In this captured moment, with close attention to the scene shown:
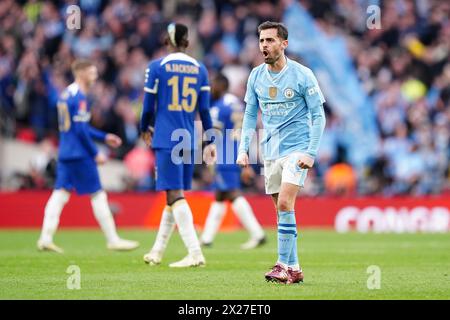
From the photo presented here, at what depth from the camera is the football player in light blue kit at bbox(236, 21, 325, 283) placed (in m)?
10.2

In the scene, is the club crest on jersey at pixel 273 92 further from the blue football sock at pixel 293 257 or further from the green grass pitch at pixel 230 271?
Result: the green grass pitch at pixel 230 271

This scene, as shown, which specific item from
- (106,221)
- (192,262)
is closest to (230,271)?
(192,262)

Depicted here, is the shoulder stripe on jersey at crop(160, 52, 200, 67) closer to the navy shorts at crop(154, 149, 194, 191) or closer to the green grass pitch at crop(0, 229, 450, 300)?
the navy shorts at crop(154, 149, 194, 191)

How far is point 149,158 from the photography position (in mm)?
24781

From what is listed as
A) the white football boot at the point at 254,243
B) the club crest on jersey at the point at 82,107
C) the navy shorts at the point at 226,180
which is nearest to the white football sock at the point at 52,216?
the club crest on jersey at the point at 82,107

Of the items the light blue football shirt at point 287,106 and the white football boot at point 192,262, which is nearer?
the light blue football shirt at point 287,106

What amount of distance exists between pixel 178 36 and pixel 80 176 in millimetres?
3833

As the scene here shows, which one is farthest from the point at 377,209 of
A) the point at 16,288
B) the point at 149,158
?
the point at 16,288

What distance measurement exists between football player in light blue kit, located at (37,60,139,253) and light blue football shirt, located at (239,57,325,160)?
4860 mm

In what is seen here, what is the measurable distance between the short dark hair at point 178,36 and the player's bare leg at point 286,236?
2.82 m

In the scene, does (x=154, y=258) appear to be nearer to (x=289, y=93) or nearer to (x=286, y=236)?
(x=286, y=236)

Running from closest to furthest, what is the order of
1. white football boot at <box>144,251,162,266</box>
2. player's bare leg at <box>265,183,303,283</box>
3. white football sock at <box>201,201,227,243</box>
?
player's bare leg at <box>265,183,303,283</box> → white football boot at <box>144,251,162,266</box> → white football sock at <box>201,201,227,243</box>

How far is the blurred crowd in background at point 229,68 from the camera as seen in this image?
24672 millimetres

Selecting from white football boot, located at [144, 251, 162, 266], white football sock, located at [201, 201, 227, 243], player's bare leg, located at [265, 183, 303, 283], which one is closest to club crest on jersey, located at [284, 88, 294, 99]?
player's bare leg, located at [265, 183, 303, 283]
